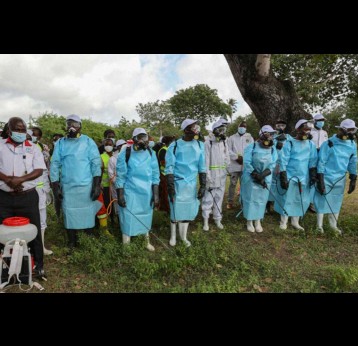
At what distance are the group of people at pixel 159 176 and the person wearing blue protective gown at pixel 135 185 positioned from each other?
17 mm

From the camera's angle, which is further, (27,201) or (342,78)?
(342,78)

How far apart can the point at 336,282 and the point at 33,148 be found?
4.42 metres

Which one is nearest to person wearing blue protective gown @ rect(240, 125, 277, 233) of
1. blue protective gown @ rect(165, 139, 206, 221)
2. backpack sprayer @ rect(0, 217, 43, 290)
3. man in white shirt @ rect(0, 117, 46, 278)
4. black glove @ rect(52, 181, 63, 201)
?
blue protective gown @ rect(165, 139, 206, 221)

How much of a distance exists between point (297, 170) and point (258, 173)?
0.85 meters

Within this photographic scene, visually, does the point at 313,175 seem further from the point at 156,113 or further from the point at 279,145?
the point at 156,113

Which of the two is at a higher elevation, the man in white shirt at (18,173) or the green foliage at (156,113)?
the green foliage at (156,113)

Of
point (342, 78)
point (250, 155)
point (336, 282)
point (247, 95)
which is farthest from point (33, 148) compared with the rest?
point (342, 78)

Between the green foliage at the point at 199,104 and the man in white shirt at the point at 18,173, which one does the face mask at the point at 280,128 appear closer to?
the man in white shirt at the point at 18,173

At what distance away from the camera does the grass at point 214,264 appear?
3900 mm

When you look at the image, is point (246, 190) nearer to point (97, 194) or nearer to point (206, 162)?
point (206, 162)

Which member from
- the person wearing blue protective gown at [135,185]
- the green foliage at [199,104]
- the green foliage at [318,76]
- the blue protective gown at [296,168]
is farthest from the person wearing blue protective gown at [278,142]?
the green foliage at [199,104]

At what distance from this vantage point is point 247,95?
7.50m

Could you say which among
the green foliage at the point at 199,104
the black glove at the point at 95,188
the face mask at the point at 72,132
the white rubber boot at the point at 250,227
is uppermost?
the green foliage at the point at 199,104

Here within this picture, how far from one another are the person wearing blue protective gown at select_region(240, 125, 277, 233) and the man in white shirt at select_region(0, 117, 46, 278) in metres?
3.83
